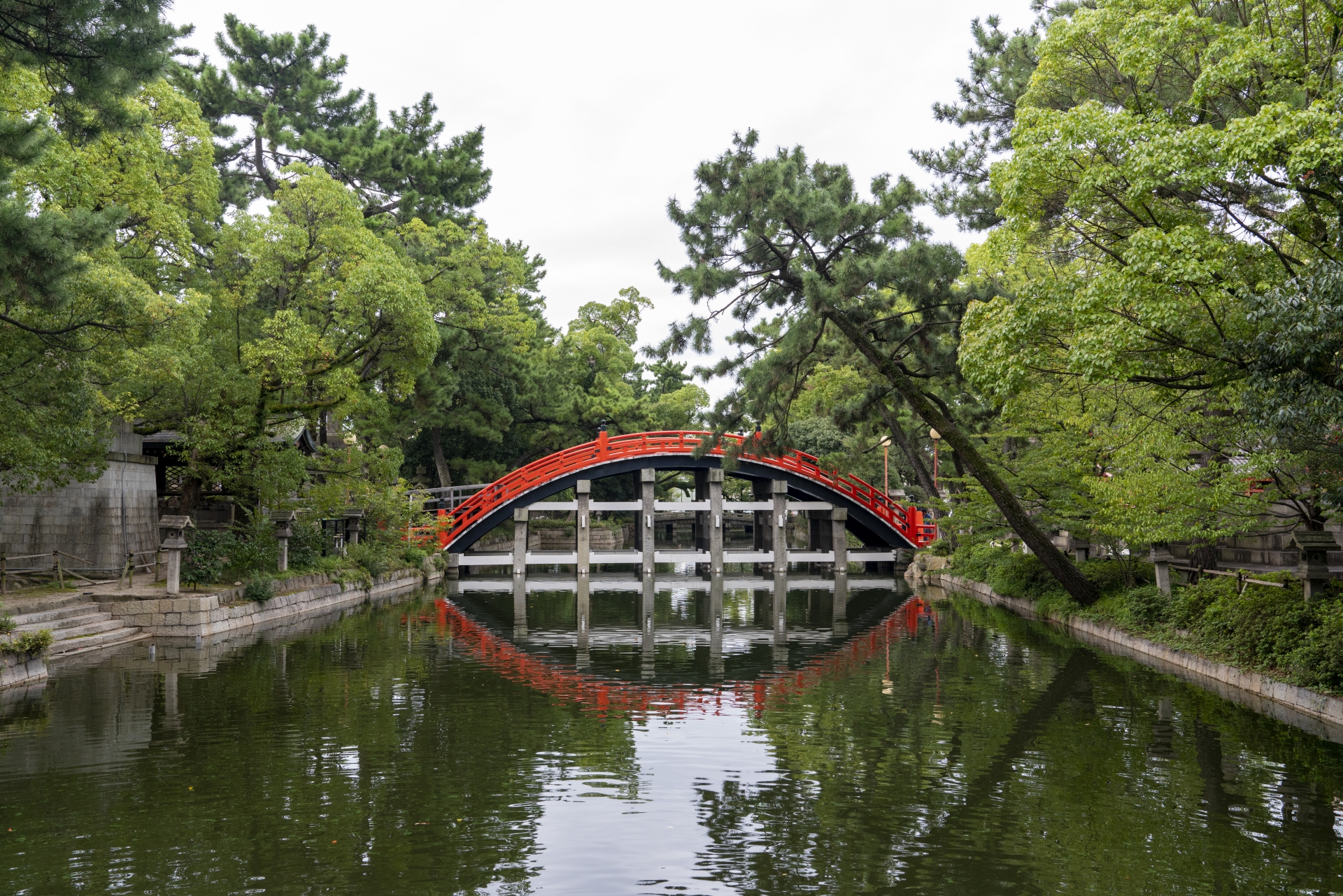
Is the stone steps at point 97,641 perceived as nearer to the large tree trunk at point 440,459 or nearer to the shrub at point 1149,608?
the shrub at point 1149,608

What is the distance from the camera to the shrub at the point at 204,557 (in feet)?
61.1

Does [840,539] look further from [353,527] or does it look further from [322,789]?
[322,789]

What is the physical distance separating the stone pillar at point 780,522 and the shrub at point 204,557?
57.5ft

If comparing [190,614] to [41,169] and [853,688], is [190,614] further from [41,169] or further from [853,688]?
[853,688]

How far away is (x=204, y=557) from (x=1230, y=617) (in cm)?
1809

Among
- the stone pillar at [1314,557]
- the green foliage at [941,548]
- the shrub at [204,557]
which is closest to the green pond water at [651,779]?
the stone pillar at [1314,557]

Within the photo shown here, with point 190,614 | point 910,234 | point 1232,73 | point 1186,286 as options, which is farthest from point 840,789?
point 190,614

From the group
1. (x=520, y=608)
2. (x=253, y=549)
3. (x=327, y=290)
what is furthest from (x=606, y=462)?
(x=253, y=549)

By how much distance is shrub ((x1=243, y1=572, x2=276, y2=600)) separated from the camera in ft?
63.2

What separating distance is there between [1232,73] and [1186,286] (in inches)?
91.3

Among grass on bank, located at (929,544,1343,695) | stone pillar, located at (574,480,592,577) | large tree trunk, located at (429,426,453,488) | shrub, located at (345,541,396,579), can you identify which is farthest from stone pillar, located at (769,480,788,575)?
large tree trunk, located at (429,426,453,488)

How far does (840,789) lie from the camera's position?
327 inches

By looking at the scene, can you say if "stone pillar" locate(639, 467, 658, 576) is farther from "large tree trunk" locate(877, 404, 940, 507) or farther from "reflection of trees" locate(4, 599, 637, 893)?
"reflection of trees" locate(4, 599, 637, 893)

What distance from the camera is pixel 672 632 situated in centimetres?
1964
